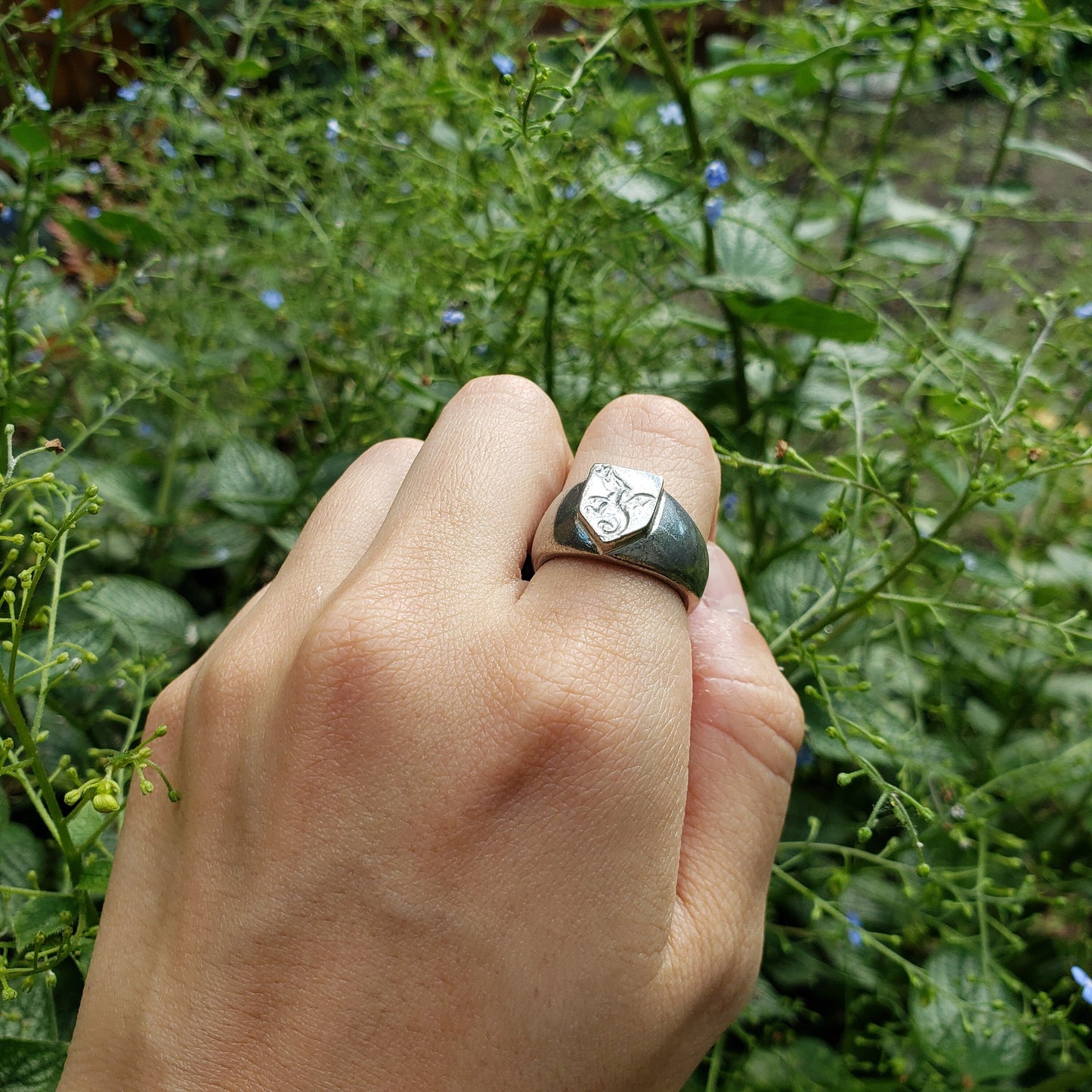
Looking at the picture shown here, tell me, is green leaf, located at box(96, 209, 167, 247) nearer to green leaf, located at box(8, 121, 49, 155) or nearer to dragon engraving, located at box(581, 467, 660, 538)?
green leaf, located at box(8, 121, 49, 155)

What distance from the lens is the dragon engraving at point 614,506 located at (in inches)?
28.1

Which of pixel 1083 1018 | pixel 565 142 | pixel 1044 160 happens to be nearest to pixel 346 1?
pixel 565 142

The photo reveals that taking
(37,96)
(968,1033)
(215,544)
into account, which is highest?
(37,96)

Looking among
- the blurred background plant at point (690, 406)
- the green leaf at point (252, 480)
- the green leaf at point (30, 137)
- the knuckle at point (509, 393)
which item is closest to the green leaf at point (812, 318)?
the blurred background plant at point (690, 406)

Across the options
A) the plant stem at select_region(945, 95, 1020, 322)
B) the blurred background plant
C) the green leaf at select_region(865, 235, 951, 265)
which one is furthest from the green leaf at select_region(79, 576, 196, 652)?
the plant stem at select_region(945, 95, 1020, 322)

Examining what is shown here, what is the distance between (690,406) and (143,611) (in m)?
0.78

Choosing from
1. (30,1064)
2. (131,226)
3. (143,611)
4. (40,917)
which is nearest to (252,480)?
(143,611)

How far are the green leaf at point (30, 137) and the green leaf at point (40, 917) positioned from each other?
863 millimetres

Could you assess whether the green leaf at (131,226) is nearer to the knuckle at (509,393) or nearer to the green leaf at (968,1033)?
the knuckle at (509,393)

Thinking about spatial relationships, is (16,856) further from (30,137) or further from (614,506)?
(30,137)

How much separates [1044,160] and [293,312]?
2739mm

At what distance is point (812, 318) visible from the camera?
1.12 m

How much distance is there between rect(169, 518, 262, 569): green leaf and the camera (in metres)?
1.34

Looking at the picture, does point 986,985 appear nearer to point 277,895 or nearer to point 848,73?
point 277,895
